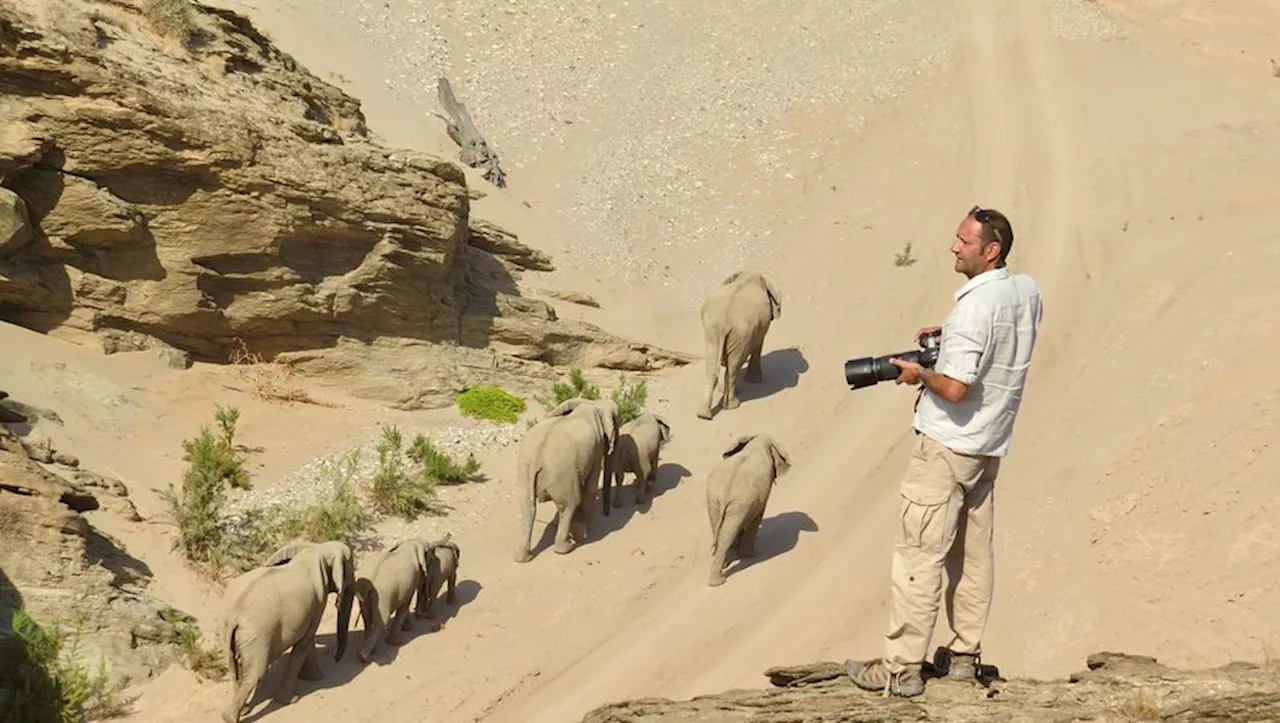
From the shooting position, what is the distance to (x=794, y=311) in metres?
18.8

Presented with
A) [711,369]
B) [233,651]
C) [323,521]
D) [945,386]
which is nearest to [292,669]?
[233,651]

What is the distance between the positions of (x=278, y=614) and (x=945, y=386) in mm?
5300

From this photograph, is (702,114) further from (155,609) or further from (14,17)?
(155,609)

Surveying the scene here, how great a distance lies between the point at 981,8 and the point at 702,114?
797cm

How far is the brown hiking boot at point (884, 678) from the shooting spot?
7164 mm

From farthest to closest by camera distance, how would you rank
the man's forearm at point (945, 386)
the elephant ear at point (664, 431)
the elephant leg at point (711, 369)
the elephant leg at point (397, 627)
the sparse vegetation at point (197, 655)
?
the elephant leg at point (711, 369)
the elephant ear at point (664, 431)
the elephant leg at point (397, 627)
the sparse vegetation at point (197, 655)
the man's forearm at point (945, 386)

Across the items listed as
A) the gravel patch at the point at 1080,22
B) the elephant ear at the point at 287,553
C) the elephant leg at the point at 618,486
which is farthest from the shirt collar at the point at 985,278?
the gravel patch at the point at 1080,22

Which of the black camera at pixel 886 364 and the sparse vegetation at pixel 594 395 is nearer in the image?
the black camera at pixel 886 364

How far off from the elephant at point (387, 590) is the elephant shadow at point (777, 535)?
9.44ft

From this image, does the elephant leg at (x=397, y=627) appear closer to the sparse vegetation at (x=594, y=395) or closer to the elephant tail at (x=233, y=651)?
the elephant tail at (x=233, y=651)

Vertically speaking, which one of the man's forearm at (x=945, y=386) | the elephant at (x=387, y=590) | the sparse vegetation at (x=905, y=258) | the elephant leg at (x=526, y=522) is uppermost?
the sparse vegetation at (x=905, y=258)

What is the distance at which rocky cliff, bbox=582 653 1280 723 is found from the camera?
6578 millimetres

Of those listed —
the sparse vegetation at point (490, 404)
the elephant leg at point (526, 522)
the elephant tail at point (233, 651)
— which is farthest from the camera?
the sparse vegetation at point (490, 404)

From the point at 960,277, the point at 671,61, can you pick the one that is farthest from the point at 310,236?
the point at 671,61
